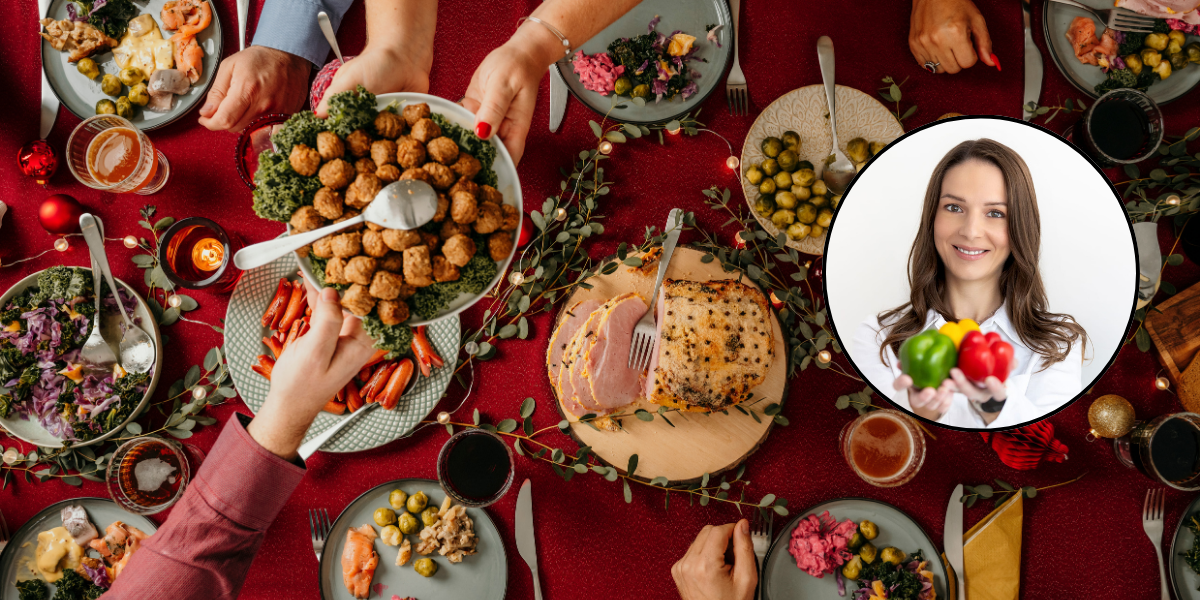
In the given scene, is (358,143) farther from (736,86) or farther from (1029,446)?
(1029,446)

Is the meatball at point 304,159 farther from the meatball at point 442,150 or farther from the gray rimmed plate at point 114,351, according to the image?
the gray rimmed plate at point 114,351

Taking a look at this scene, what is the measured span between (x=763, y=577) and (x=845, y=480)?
0.54 m

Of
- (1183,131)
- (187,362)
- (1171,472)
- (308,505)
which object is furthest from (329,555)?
(1183,131)

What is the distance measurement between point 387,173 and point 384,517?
1490mm

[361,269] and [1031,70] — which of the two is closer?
[361,269]

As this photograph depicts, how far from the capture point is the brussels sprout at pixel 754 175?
249 centimetres

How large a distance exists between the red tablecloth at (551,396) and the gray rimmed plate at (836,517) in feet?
0.36

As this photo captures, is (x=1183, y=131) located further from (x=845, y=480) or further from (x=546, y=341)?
(x=546, y=341)

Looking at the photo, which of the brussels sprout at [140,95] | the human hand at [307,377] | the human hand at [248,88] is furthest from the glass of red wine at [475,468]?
the brussels sprout at [140,95]

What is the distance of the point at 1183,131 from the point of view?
2.63 metres

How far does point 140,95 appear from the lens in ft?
8.44

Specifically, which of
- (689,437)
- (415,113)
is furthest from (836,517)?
(415,113)

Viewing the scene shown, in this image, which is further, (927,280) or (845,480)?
(845,480)

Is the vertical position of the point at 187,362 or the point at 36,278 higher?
the point at 36,278
